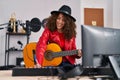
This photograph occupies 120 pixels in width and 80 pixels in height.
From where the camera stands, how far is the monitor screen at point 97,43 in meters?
1.44

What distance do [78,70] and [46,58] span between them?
97cm

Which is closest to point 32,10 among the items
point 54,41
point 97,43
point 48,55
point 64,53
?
point 48,55

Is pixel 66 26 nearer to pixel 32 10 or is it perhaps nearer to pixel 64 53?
pixel 64 53

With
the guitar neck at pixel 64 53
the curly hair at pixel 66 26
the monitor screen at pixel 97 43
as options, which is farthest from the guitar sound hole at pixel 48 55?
the monitor screen at pixel 97 43

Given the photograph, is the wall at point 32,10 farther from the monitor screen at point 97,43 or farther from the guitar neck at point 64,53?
the monitor screen at point 97,43

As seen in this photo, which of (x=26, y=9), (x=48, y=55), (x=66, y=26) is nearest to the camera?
(x=66, y=26)

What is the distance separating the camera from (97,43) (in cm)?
145

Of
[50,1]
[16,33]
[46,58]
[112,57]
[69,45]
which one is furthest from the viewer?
[50,1]

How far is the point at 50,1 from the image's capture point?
573cm

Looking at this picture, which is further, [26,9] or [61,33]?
[26,9]

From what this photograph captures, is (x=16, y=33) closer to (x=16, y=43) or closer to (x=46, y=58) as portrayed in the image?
(x=16, y=43)

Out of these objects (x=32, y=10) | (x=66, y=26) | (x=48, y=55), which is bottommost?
(x=48, y=55)

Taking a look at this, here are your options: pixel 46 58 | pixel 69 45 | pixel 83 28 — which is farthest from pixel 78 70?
pixel 46 58

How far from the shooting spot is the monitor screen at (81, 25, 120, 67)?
1.44m
